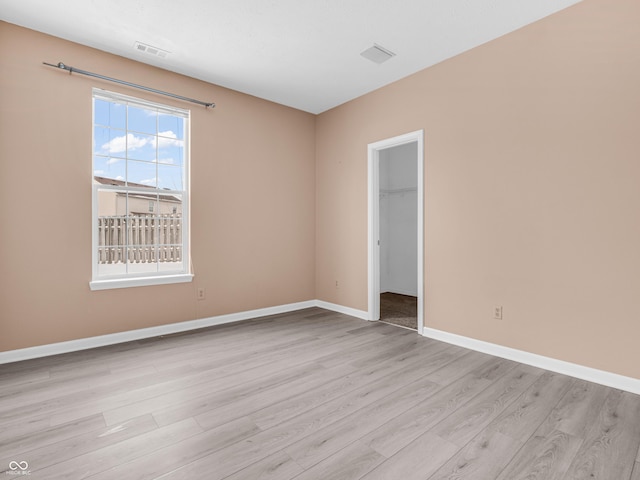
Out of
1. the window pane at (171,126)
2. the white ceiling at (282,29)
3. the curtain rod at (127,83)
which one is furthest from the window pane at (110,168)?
the white ceiling at (282,29)

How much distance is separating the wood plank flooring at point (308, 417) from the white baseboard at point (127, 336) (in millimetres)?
136

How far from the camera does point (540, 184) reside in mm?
2820

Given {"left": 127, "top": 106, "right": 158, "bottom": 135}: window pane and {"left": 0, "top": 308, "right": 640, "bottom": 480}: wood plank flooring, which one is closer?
{"left": 0, "top": 308, "right": 640, "bottom": 480}: wood plank flooring

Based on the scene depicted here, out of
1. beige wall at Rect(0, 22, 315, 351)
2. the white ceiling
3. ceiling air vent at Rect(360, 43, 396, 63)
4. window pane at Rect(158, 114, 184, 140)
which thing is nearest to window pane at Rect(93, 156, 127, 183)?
beige wall at Rect(0, 22, 315, 351)

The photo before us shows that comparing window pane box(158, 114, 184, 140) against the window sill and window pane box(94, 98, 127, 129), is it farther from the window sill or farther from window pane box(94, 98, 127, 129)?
the window sill

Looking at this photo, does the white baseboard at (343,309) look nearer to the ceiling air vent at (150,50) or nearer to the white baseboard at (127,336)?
the white baseboard at (127,336)

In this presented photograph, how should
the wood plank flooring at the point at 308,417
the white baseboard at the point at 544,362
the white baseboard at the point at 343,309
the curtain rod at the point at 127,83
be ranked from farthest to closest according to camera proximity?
the white baseboard at the point at 343,309, the curtain rod at the point at 127,83, the white baseboard at the point at 544,362, the wood plank flooring at the point at 308,417

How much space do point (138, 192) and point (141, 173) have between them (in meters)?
0.22

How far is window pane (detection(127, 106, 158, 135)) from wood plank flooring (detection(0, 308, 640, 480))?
232 centimetres

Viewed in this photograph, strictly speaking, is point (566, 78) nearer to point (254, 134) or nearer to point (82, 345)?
point (254, 134)

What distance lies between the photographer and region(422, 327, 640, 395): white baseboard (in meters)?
2.41

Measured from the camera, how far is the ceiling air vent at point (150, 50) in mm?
3195

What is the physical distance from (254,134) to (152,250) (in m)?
1.95

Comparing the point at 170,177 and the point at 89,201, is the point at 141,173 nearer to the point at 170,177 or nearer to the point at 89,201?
the point at 170,177
